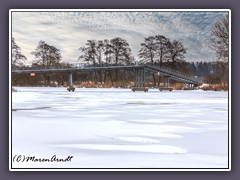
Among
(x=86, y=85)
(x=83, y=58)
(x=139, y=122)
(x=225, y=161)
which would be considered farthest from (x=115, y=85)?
(x=225, y=161)

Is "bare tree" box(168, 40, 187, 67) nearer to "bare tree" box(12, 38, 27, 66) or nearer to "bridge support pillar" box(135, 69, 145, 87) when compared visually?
"bare tree" box(12, 38, 27, 66)

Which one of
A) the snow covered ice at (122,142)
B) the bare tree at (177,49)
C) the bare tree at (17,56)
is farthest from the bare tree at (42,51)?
the bare tree at (177,49)

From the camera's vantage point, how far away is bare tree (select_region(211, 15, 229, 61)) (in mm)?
9078

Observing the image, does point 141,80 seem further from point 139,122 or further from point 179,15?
point 179,15

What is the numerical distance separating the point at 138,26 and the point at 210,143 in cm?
432

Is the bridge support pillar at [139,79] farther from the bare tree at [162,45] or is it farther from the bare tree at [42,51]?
the bare tree at [42,51]

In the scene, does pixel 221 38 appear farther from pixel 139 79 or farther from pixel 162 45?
pixel 139 79

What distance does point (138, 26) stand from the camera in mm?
11273

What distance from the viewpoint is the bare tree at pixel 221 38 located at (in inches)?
357

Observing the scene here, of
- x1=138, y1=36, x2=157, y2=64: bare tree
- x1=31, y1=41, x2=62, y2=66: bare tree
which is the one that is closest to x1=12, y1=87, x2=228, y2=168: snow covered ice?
x1=31, y1=41, x2=62, y2=66: bare tree

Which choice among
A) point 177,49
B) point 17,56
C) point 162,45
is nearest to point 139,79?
point 162,45

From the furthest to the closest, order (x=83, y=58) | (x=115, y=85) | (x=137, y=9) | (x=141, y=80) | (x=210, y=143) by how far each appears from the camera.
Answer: (x=141, y=80)
(x=115, y=85)
(x=83, y=58)
(x=210, y=143)
(x=137, y=9)

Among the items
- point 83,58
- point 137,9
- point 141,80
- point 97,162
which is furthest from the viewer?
point 141,80

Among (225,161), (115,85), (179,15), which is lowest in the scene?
(225,161)
